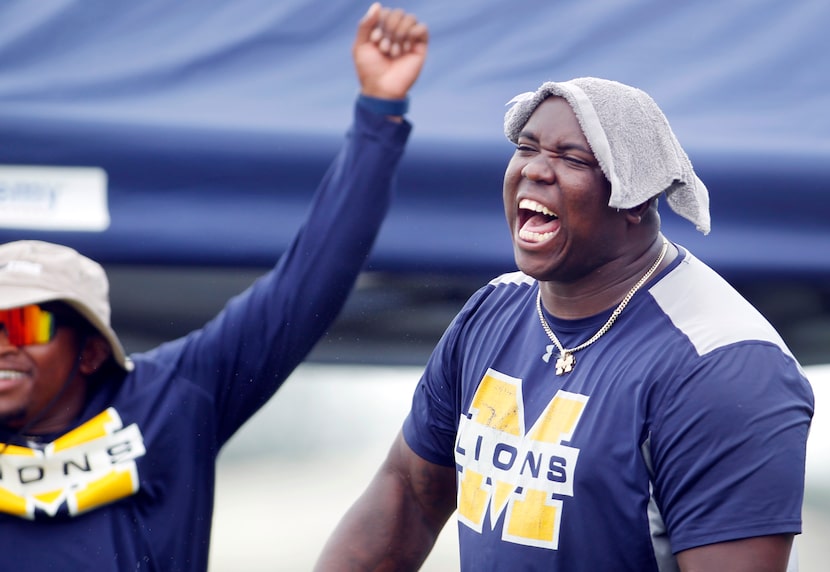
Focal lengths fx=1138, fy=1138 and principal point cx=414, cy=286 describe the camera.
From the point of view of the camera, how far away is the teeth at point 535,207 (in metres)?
1.41

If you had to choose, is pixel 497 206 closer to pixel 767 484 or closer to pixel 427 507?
pixel 427 507

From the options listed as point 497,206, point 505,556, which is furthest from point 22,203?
point 505,556

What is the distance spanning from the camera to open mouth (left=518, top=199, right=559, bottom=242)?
55.6 inches

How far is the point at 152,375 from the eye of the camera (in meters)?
1.92

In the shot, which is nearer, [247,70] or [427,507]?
[427,507]

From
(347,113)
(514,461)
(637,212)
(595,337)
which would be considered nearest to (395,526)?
(514,461)

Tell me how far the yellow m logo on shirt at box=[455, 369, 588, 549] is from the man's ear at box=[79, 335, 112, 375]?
0.69 meters

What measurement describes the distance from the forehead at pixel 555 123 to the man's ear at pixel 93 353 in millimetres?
835

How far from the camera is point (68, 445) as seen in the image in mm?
1810

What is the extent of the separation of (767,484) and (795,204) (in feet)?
3.10

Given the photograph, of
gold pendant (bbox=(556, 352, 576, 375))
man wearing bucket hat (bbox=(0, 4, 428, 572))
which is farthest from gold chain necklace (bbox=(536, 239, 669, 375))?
man wearing bucket hat (bbox=(0, 4, 428, 572))

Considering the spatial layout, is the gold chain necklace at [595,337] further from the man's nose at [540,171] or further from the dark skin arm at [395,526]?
the dark skin arm at [395,526]

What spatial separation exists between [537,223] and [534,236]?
0.08 feet

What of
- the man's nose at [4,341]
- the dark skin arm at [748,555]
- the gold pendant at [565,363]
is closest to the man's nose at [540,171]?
the gold pendant at [565,363]
